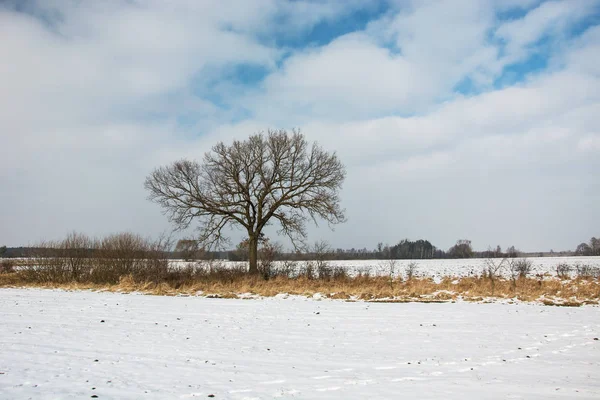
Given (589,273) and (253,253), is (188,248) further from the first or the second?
(589,273)

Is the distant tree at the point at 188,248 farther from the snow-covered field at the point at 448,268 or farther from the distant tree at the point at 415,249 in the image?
the distant tree at the point at 415,249

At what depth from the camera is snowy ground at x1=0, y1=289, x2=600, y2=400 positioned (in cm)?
579

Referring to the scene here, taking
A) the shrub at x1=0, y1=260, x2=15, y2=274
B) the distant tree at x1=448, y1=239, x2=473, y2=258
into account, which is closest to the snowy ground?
the shrub at x1=0, y1=260, x2=15, y2=274

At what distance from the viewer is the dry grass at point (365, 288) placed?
18.1 meters

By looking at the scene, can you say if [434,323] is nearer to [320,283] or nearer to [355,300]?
[355,300]

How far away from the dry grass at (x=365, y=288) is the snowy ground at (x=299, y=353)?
3.59 m

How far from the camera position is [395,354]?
813cm

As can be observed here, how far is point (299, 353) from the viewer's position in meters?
8.23

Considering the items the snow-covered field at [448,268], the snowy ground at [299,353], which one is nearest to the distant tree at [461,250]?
the snow-covered field at [448,268]

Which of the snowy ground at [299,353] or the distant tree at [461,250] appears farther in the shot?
the distant tree at [461,250]

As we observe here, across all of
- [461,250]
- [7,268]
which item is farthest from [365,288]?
[461,250]

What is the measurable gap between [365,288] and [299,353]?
13.0m

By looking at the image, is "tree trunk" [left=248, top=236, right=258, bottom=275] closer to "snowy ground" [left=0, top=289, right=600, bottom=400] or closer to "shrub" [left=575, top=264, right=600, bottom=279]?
"snowy ground" [left=0, top=289, right=600, bottom=400]

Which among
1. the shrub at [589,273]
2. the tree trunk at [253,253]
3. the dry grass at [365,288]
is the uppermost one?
the tree trunk at [253,253]
